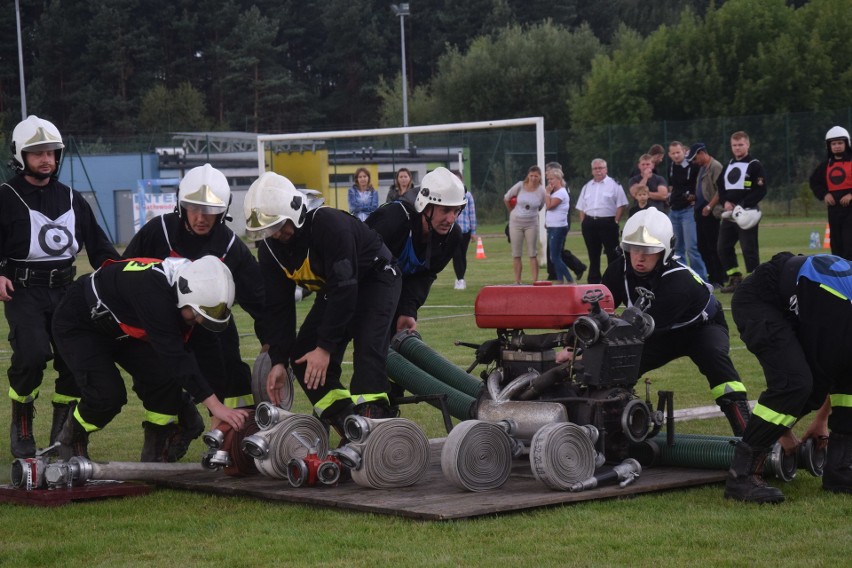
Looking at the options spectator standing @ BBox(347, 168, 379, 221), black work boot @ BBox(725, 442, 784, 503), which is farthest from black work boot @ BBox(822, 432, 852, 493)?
spectator standing @ BBox(347, 168, 379, 221)

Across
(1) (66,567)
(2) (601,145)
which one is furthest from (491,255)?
(1) (66,567)

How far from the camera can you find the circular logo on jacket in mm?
8773

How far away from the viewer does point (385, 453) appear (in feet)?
24.0

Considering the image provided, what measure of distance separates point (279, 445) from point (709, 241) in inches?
501

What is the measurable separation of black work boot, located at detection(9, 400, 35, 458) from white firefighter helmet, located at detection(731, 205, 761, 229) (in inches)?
457

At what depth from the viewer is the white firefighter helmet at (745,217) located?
58.4 ft

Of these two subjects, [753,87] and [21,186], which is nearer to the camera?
[21,186]

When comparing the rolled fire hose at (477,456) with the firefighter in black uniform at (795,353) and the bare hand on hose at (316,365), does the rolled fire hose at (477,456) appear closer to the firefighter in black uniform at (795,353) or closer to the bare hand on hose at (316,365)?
the bare hand on hose at (316,365)

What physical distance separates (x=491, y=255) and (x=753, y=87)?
26.8 meters

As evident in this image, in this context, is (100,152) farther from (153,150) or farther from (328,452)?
(328,452)

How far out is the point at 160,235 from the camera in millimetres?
8453

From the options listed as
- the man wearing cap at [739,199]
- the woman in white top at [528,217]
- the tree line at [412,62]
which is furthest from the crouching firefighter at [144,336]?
the tree line at [412,62]

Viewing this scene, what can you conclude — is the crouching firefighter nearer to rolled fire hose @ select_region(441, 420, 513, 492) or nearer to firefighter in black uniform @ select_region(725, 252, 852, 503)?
rolled fire hose @ select_region(441, 420, 513, 492)

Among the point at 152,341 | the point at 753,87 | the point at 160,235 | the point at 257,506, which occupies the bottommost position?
the point at 257,506
